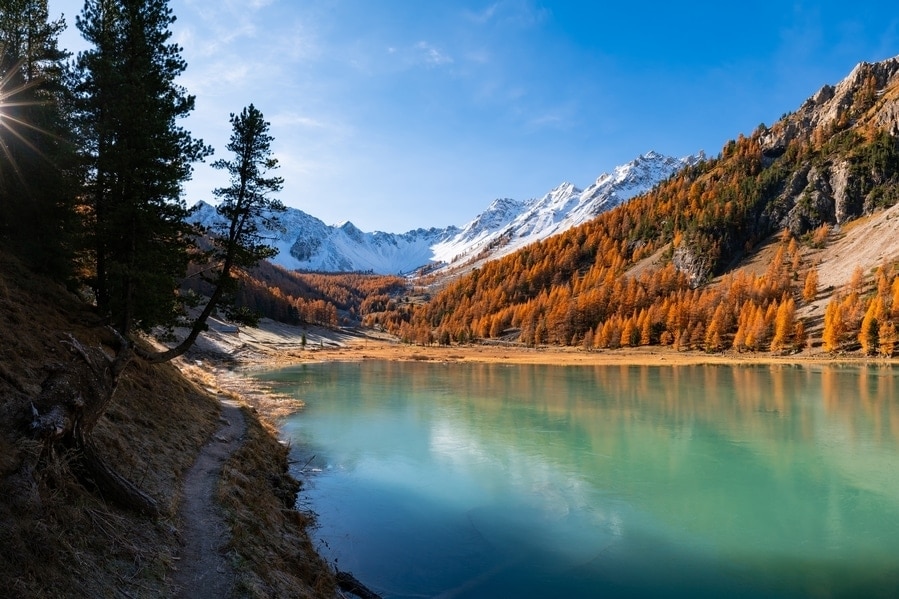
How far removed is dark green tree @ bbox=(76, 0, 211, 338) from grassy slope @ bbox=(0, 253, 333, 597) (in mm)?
2324

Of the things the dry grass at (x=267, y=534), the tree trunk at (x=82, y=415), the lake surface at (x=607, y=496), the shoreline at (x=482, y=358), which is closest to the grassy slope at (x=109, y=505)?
the dry grass at (x=267, y=534)

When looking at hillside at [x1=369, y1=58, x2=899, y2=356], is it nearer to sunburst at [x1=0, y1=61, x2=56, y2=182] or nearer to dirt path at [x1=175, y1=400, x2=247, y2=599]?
dirt path at [x1=175, y1=400, x2=247, y2=599]

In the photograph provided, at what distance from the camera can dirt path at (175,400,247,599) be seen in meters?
9.02

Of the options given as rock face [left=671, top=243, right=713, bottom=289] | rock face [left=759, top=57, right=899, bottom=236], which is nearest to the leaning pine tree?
rock face [left=671, top=243, right=713, bottom=289]

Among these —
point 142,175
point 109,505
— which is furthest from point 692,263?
point 109,505

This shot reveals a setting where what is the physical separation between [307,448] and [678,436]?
2332 cm

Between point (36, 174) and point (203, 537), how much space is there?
1751cm

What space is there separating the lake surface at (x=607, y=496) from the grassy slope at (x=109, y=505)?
257 centimetres

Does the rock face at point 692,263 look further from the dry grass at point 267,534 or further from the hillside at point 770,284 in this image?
the dry grass at point 267,534

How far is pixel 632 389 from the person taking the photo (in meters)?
56.9

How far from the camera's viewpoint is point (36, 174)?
20.0 meters

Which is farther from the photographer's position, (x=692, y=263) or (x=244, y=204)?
(x=692, y=263)

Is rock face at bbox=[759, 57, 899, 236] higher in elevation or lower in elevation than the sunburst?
higher

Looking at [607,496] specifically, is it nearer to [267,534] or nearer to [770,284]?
[267,534]
